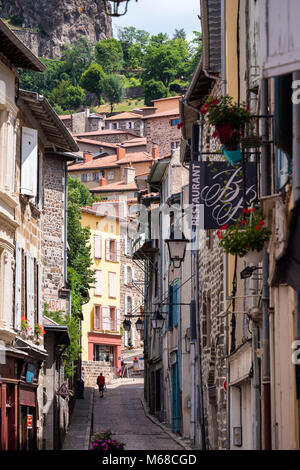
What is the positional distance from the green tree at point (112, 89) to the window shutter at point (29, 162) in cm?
12617

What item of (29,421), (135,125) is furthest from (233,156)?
(135,125)

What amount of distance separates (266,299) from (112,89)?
136 m

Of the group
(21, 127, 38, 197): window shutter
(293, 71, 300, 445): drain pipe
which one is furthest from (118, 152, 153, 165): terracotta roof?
(293, 71, 300, 445): drain pipe

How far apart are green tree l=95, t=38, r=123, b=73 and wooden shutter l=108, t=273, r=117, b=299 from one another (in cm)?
10121

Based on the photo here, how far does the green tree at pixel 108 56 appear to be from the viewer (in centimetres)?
15888

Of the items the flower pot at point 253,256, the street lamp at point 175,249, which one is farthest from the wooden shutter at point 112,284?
the flower pot at point 253,256

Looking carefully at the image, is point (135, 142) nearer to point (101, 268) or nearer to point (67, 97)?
point (101, 268)

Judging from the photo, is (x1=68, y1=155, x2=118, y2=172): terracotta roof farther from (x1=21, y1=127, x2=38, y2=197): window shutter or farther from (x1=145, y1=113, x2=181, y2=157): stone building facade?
(x1=21, y1=127, x2=38, y2=197): window shutter

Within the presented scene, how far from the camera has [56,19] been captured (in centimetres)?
16175

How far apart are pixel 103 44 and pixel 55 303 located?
136982 mm

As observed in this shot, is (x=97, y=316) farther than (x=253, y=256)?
Yes

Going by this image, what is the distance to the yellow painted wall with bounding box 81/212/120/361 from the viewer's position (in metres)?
58.1

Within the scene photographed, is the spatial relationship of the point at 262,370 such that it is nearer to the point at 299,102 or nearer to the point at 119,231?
the point at 299,102

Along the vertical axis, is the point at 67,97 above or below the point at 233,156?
above
